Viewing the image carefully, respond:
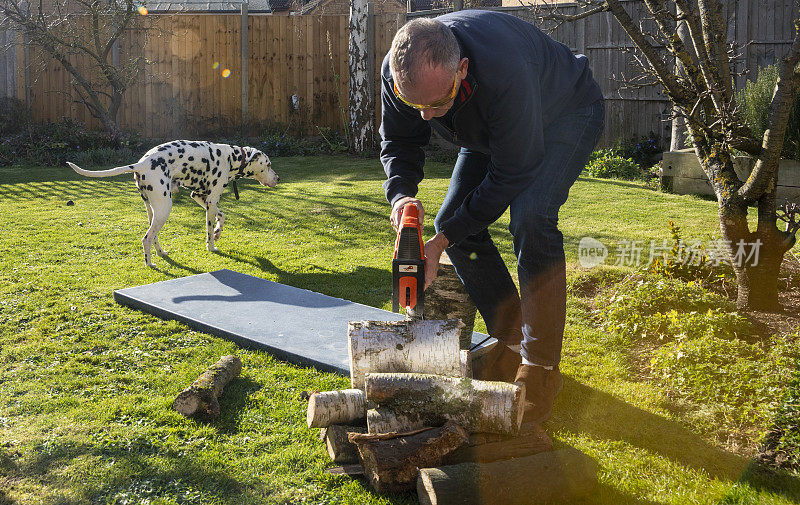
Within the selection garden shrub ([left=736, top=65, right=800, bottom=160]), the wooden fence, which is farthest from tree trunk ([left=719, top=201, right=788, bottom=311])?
the wooden fence

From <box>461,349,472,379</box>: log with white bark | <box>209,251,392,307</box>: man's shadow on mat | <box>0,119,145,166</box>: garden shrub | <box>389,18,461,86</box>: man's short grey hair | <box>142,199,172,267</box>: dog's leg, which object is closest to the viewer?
<box>389,18,461,86</box>: man's short grey hair

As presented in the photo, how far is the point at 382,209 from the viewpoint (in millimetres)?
8883

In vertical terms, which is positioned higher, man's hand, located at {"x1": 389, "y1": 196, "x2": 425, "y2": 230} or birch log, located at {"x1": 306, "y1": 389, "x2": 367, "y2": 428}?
man's hand, located at {"x1": 389, "y1": 196, "x2": 425, "y2": 230}

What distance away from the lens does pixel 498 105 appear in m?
2.72

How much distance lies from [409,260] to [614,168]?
916 centimetres

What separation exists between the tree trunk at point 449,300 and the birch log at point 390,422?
3.57 feet

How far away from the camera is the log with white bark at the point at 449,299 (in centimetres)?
397

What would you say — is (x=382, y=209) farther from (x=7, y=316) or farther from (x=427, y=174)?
(x=7, y=316)

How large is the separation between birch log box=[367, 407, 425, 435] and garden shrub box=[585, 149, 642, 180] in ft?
29.8

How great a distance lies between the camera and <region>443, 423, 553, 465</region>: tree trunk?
2.80 m
